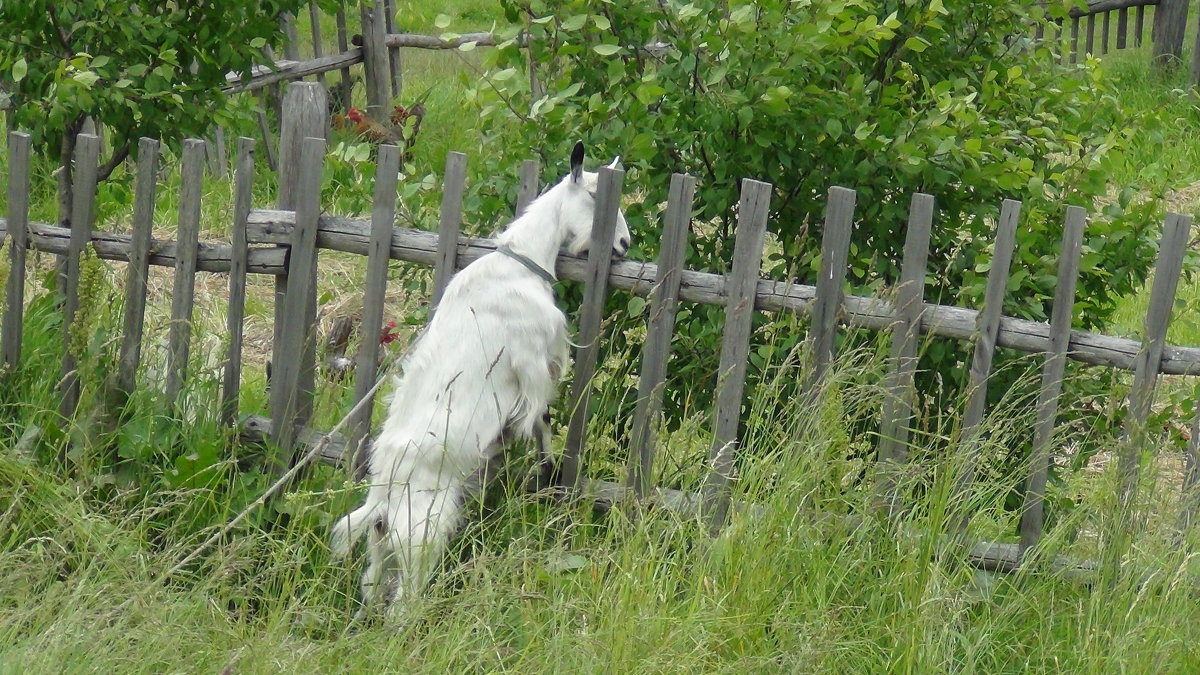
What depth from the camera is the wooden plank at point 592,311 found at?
3.95m

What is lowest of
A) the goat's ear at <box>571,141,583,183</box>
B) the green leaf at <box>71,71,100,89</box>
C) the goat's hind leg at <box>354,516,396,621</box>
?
the goat's hind leg at <box>354,516,396,621</box>

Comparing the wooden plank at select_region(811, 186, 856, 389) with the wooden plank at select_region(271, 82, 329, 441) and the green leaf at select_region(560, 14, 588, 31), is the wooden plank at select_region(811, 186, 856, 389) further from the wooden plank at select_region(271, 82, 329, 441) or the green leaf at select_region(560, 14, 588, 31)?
the wooden plank at select_region(271, 82, 329, 441)

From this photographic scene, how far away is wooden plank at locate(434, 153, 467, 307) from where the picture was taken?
4.05m

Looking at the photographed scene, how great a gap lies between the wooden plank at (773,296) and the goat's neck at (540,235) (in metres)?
0.10

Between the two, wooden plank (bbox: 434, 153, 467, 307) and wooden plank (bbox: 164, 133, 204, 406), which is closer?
wooden plank (bbox: 434, 153, 467, 307)

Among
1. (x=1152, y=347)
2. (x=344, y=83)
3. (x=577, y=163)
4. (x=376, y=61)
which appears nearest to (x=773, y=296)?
(x=577, y=163)

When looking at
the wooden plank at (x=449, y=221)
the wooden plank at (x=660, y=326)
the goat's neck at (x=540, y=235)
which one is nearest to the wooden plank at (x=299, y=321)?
the wooden plank at (x=449, y=221)

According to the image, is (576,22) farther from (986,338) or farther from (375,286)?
(986,338)

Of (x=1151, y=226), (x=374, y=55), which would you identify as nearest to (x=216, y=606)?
(x=1151, y=226)

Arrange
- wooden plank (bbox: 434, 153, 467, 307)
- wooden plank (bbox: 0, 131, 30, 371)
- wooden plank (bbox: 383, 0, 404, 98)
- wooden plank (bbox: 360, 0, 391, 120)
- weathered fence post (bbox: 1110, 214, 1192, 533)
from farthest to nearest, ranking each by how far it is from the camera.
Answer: wooden plank (bbox: 383, 0, 404, 98), wooden plank (bbox: 360, 0, 391, 120), wooden plank (bbox: 0, 131, 30, 371), wooden plank (bbox: 434, 153, 467, 307), weathered fence post (bbox: 1110, 214, 1192, 533)

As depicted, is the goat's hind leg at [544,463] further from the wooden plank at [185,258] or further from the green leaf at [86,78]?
the green leaf at [86,78]

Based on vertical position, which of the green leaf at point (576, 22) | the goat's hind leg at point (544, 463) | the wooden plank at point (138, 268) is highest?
the green leaf at point (576, 22)

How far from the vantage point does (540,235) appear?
4.00m

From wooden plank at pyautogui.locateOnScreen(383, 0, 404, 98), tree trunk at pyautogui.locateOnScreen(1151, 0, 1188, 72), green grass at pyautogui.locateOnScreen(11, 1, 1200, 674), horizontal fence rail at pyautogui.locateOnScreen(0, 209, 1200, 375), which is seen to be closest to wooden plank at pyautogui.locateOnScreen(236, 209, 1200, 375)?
horizontal fence rail at pyautogui.locateOnScreen(0, 209, 1200, 375)
